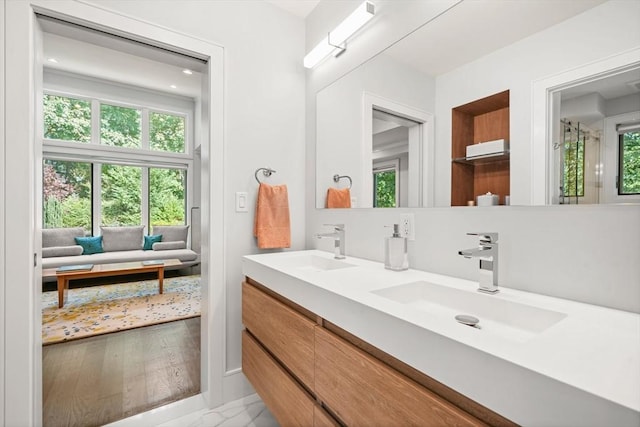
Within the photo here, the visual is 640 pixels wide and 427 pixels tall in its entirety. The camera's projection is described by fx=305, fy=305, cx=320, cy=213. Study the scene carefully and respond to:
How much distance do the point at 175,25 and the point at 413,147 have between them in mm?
1377

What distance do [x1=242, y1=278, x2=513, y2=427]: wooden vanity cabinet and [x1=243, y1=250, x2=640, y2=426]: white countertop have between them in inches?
1.6

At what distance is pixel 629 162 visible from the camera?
0.76 metres

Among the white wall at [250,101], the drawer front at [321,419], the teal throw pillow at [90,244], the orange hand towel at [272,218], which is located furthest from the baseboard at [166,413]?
the teal throw pillow at [90,244]

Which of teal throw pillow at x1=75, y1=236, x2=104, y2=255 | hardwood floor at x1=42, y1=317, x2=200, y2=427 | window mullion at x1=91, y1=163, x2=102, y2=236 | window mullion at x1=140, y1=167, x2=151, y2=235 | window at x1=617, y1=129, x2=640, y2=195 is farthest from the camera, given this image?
window mullion at x1=140, y1=167, x2=151, y2=235

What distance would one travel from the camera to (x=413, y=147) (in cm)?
133

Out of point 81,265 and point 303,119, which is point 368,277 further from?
point 81,265

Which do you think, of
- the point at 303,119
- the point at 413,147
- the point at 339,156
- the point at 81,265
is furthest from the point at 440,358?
the point at 81,265

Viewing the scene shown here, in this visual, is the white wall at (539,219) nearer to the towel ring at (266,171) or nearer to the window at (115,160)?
the towel ring at (266,171)

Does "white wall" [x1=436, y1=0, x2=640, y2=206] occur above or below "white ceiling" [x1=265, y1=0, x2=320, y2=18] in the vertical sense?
below

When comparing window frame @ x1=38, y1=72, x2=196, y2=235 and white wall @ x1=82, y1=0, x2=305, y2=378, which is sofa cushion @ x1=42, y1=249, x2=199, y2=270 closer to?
window frame @ x1=38, y1=72, x2=196, y2=235

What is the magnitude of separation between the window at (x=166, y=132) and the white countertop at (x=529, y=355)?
5.28 meters

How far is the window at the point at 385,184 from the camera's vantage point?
1432 millimetres

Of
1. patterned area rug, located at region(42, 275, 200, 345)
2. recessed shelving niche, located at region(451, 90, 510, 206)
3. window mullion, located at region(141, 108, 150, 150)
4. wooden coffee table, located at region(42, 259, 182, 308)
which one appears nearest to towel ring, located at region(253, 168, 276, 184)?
recessed shelving niche, located at region(451, 90, 510, 206)

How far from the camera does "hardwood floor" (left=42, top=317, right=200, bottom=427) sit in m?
1.65
